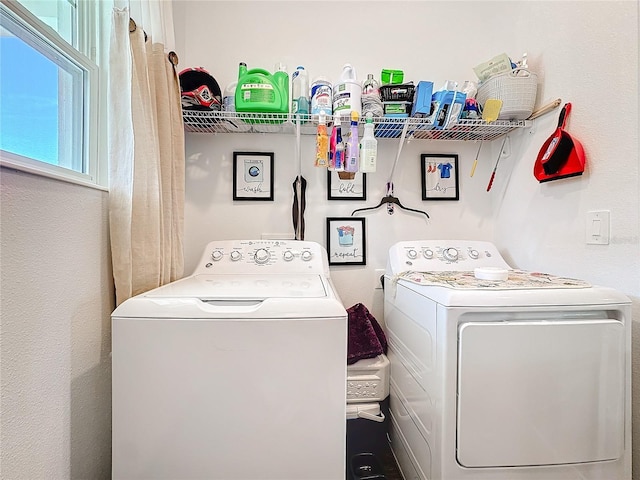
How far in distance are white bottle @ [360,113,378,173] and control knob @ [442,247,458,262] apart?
0.59m

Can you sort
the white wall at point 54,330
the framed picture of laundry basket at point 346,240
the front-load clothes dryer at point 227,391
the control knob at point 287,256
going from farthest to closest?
the framed picture of laundry basket at point 346,240 → the control knob at point 287,256 → the front-load clothes dryer at point 227,391 → the white wall at point 54,330

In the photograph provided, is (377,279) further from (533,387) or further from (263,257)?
(533,387)

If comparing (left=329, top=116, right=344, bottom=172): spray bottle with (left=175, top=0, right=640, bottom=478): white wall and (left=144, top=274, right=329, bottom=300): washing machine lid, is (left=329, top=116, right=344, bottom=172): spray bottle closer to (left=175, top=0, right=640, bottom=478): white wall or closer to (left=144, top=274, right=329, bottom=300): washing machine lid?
(left=175, top=0, right=640, bottom=478): white wall

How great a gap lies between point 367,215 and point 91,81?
1.41 m

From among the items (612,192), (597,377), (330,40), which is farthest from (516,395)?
(330,40)

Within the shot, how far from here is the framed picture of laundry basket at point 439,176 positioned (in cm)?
191

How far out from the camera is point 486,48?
6.37 ft

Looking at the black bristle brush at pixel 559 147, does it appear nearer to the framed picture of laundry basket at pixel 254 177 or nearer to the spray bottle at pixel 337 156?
the spray bottle at pixel 337 156

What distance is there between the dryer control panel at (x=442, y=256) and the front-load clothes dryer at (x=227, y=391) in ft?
2.64

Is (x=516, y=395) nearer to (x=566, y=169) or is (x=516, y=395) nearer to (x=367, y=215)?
(x=566, y=169)

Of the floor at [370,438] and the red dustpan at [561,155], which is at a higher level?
the red dustpan at [561,155]

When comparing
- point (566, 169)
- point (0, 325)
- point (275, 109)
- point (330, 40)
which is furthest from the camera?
point (330, 40)

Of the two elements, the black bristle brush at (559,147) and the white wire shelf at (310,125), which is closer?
the black bristle brush at (559,147)

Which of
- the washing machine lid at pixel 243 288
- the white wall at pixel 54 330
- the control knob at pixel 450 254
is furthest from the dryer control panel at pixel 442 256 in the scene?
the white wall at pixel 54 330
